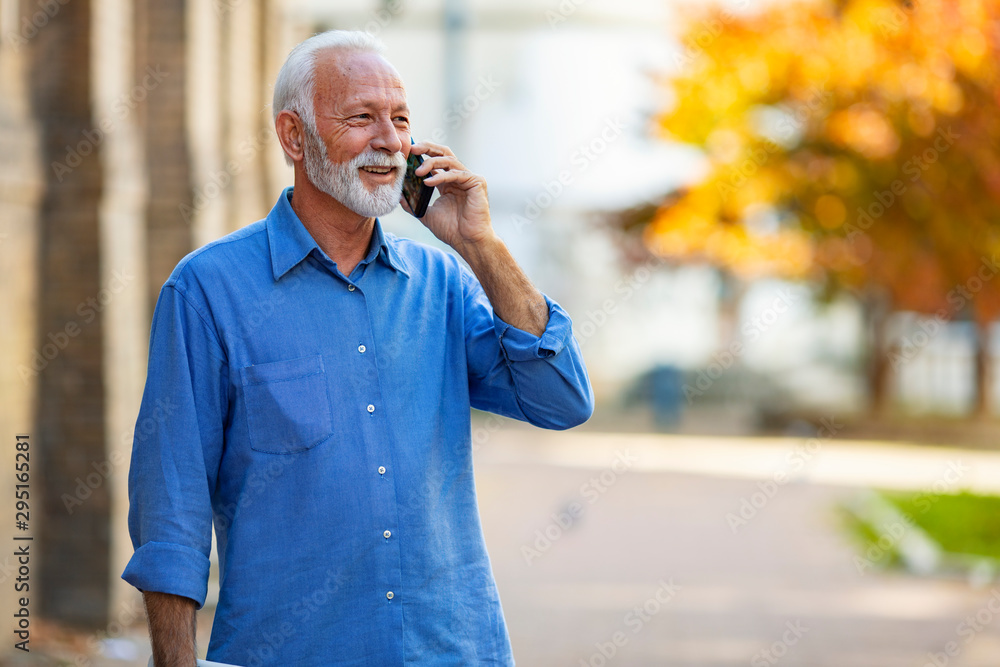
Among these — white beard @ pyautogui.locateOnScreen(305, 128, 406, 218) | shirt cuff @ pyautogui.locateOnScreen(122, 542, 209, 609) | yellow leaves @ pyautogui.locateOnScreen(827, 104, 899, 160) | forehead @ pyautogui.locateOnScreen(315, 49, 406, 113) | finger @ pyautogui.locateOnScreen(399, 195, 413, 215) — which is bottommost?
shirt cuff @ pyautogui.locateOnScreen(122, 542, 209, 609)

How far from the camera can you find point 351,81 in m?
2.41

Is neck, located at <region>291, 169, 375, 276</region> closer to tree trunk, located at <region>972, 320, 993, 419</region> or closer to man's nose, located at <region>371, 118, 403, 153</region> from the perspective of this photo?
man's nose, located at <region>371, 118, 403, 153</region>

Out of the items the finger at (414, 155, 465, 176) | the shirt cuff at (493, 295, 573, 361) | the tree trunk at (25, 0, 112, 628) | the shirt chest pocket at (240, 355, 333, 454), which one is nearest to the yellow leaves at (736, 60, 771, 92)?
the tree trunk at (25, 0, 112, 628)

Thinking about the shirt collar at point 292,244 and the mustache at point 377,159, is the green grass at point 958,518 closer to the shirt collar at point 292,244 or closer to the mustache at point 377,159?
the shirt collar at point 292,244

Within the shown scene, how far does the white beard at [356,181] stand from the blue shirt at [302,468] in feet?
0.39

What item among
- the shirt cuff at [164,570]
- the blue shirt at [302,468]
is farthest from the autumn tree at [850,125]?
the shirt cuff at [164,570]

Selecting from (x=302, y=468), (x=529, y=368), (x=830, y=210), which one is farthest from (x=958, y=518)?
(x=302, y=468)

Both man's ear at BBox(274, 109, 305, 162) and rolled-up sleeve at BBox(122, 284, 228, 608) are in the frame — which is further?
man's ear at BBox(274, 109, 305, 162)

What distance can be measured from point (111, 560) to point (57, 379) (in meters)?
1.12

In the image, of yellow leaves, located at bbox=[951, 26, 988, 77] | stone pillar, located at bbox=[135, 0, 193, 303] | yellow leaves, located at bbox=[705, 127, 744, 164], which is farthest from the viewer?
yellow leaves, located at bbox=[705, 127, 744, 164]

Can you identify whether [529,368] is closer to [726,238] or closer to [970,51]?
[970,51]

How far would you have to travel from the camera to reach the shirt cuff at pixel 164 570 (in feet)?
7.11

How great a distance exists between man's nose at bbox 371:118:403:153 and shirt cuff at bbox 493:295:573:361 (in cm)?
42

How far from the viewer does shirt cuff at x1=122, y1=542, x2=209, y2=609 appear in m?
2.17
